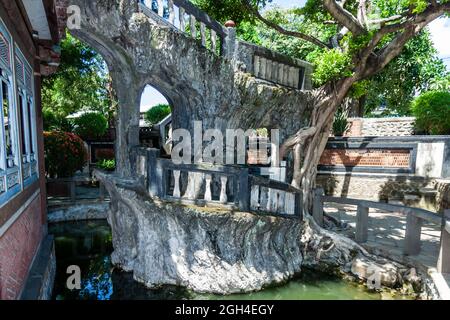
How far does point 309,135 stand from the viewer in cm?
827

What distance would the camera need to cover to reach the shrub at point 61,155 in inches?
450

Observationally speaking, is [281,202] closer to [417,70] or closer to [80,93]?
[417,70]

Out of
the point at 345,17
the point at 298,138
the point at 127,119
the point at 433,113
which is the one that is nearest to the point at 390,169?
the point at 433,113

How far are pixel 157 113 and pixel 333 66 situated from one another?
547 inches

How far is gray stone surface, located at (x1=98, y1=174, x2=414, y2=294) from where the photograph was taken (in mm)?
6008

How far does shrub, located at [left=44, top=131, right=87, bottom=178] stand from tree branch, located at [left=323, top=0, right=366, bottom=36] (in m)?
10.3

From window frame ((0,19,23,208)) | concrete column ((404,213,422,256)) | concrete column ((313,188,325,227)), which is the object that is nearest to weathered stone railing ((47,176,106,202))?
window frame ((0,19,23,208))

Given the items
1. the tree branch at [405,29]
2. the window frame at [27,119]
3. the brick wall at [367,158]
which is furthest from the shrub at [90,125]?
the tree branch at [405,29]

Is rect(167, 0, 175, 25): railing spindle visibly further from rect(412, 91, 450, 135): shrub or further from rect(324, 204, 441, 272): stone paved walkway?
rect(412, 91, 450, 135): shrub

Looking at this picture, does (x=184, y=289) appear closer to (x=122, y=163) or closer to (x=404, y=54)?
(x=122, y=163)

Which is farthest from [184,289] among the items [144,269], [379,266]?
[379,266]

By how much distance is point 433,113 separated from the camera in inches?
484

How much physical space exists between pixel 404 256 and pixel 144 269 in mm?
5709

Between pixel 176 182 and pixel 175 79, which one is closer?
pixel 176 182
